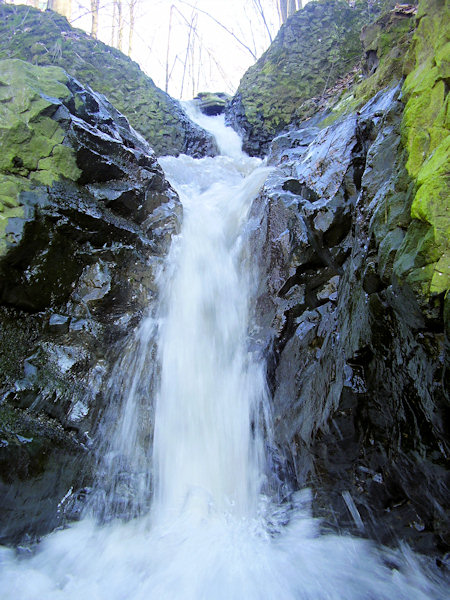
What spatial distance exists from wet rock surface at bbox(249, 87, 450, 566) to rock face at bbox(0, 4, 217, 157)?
6931mm

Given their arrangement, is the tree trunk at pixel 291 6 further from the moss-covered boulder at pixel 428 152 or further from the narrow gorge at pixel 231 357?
the moss-covered boulder at pixel 428 152

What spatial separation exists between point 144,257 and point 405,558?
414cm

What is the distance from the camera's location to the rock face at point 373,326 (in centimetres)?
213

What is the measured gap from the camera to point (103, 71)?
34.0 ft

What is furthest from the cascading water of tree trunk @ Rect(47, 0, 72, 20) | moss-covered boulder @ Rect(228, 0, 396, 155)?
tree trunk @ Rect(47, 0, 72, 20)

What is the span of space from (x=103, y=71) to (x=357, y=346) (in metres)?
11.5

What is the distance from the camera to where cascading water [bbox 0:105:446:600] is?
2.55m

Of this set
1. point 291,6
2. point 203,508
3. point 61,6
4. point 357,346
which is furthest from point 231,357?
point 291,6

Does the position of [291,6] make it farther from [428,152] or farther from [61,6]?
[428,152]

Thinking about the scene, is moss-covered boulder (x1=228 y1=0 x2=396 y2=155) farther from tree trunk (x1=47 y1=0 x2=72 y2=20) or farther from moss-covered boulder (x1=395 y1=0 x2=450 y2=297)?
moss-covered boulder (x1=395 y1=0 x2=450 y2=297)

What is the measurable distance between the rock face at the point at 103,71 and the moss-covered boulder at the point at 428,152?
8.02 meters

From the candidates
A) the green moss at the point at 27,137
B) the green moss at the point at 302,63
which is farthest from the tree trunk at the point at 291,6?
the green moss at the point at 27,137

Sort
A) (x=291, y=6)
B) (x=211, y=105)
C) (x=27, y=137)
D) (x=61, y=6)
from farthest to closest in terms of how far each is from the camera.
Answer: (x=291, y=6) < (x=211, y=105) < (x=61, y=6) < (x=27, y=137)

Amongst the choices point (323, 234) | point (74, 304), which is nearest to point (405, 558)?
point (323, 234)
